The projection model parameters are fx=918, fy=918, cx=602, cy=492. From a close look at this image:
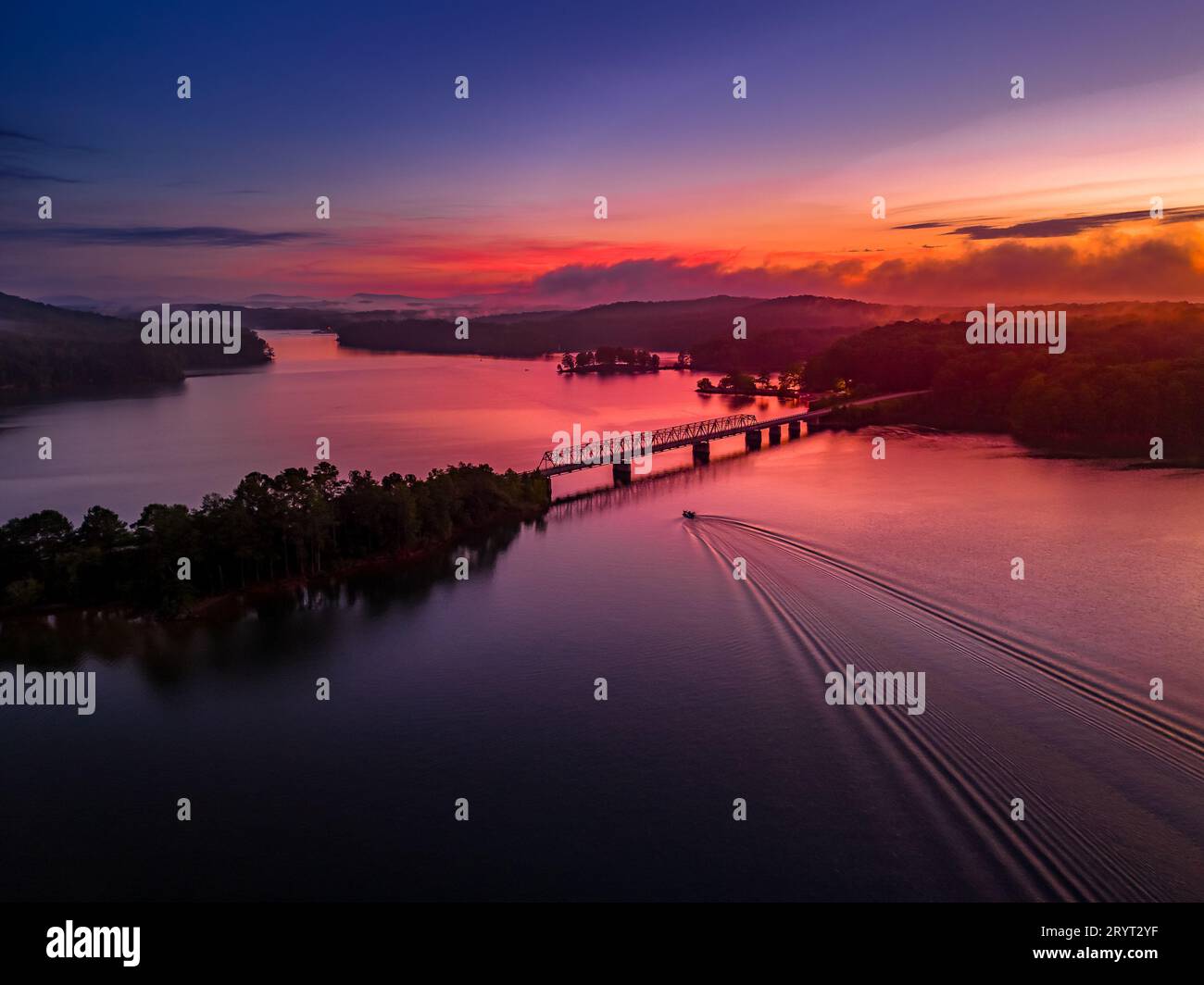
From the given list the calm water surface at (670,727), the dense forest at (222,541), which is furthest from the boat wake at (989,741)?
the dense forest at (222,541)

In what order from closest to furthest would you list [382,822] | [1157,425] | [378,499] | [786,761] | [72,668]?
[382,822] → [786,761] → [72,668] → [378,499] → [1157,425]

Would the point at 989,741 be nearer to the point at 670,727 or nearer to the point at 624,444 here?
the point at 670,727

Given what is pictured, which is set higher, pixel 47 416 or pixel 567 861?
pixel 47 416

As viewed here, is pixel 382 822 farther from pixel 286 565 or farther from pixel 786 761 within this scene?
pixel 286 565

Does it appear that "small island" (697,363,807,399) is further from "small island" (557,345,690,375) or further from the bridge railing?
the bridge railing

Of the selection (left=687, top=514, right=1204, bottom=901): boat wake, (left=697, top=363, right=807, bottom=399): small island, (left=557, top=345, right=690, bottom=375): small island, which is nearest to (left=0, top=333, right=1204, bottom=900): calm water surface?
(left=687, top=514, right=1204, bottom=901): boat wake

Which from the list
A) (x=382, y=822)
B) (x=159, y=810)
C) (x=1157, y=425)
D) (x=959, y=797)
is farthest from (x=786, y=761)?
(x=1157, y=425)
